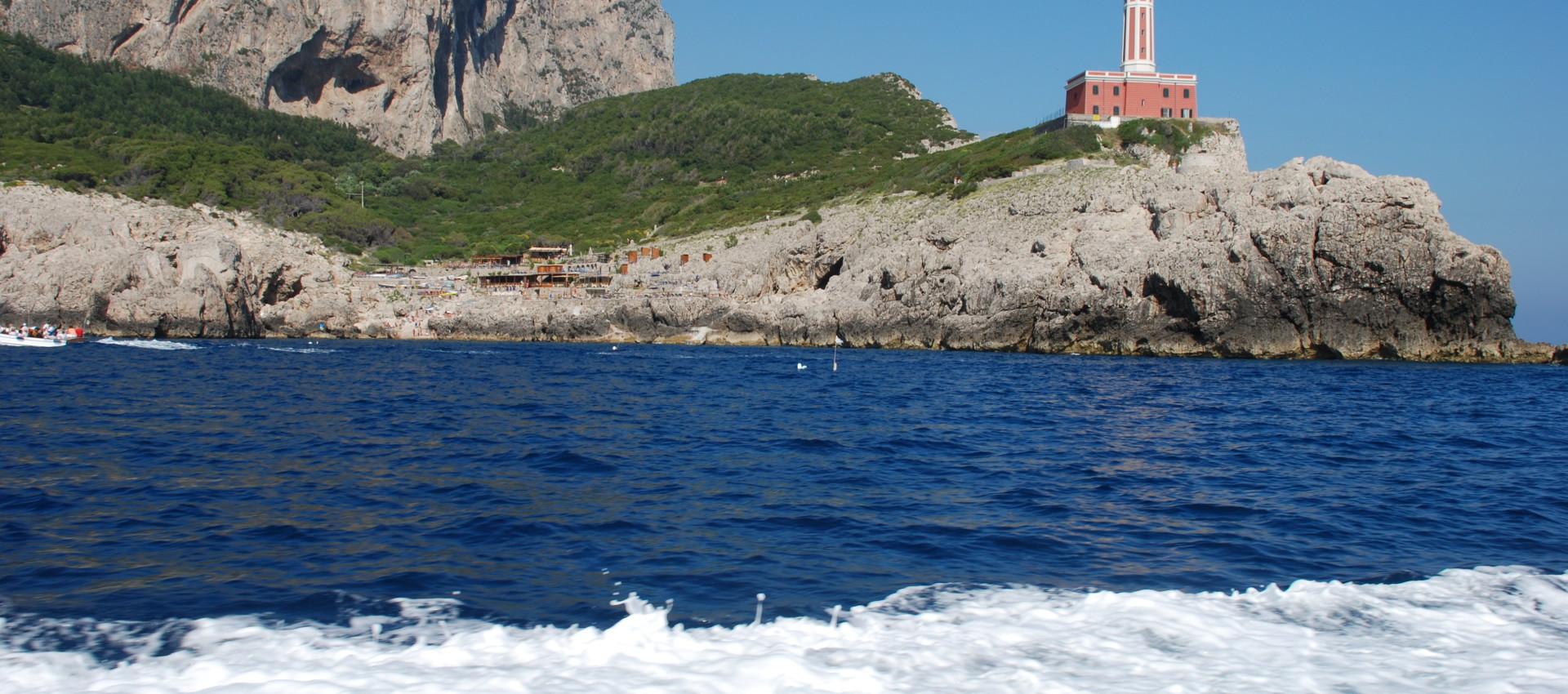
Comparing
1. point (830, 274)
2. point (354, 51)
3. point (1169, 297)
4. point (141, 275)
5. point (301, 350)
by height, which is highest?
point (354, 51)

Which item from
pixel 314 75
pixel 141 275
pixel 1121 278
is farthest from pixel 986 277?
pixel 314 75

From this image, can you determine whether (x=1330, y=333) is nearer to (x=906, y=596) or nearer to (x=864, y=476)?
(x=864, y=476)

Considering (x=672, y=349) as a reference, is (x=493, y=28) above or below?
above

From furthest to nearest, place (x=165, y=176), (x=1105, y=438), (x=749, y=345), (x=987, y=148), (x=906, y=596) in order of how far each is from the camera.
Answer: (x=987, y=148)
(x=165, y=176)
(x=749, y=345)
(x=1105, y=438)
(x=906, y=596)

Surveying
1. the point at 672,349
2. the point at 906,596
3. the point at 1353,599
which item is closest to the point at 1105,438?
the point at 1353,599

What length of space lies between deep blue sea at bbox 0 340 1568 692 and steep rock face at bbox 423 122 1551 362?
882 inches

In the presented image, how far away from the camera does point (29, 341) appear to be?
136 ft

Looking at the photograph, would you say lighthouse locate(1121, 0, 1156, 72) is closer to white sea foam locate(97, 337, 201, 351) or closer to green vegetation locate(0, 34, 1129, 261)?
green vegetation locate(0, 34, 1129, 261)

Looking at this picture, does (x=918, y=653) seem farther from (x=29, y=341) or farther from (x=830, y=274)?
(x=830, y=274)

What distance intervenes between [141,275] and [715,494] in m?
51.6

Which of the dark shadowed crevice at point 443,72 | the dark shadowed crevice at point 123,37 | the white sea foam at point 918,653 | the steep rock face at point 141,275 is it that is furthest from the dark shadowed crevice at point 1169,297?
the dark shadowed crevice at point 123,37

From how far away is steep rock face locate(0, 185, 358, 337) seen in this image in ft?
163

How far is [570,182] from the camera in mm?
101688

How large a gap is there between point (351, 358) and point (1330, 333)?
4105cm
